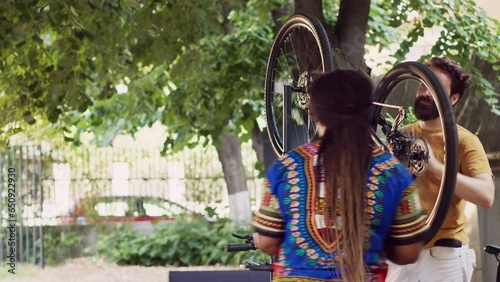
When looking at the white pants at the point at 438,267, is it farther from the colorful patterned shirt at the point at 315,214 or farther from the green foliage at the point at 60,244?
the green foliage at the point at 60,244

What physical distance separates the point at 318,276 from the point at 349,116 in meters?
0.51

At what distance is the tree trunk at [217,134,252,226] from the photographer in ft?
58.6

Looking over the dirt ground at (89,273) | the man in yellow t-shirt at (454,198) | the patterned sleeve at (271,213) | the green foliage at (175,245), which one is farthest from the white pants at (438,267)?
the green foliage at (175,245)

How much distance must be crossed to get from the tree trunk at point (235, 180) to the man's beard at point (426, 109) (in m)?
12.9

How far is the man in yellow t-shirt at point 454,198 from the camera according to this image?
4.72m

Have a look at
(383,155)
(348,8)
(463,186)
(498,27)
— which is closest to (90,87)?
(498,27)

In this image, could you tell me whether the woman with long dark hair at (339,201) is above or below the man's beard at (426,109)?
below

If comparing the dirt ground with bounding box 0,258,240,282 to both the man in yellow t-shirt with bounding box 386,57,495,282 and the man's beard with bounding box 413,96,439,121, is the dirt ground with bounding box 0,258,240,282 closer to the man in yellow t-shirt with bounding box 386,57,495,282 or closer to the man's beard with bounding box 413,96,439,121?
the man in yellow t-shirt with bounding box 386,57,495,282

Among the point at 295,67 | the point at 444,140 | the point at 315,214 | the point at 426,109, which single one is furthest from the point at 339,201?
the point at 295,67

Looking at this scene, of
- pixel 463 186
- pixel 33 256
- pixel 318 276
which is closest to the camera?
pixel 318 276

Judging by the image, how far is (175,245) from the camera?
18016 mm

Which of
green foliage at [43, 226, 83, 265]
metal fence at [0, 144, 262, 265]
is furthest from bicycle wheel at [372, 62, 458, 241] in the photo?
green foliage at [43, 226, 83, 265]

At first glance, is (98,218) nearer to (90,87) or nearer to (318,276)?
(90,87)

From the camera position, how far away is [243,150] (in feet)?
64.3
